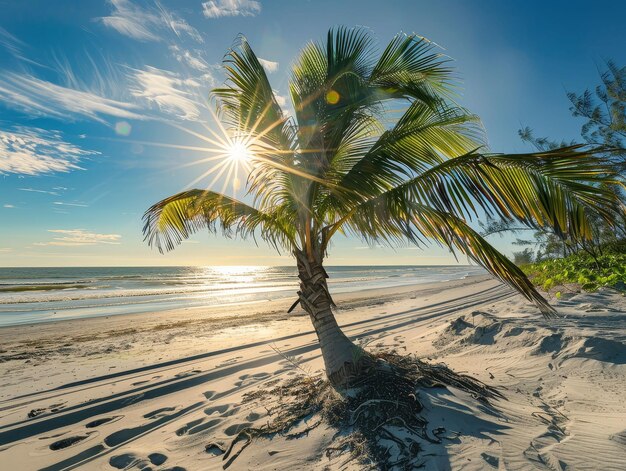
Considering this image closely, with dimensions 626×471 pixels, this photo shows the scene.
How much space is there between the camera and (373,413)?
2766mm

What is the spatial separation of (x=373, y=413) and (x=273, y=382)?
2236 mm

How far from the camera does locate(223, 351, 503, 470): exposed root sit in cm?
236

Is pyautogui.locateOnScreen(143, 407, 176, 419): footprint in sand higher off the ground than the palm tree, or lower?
lower

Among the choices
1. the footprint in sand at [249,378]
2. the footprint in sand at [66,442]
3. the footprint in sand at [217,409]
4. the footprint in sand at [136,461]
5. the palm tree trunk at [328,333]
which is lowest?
the footprint in sand at [249,378]

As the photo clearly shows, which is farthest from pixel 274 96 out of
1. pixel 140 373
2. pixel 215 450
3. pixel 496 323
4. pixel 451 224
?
pixel 496 323

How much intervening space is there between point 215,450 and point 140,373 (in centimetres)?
353

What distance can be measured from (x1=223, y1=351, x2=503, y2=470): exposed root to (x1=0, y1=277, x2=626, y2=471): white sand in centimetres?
11

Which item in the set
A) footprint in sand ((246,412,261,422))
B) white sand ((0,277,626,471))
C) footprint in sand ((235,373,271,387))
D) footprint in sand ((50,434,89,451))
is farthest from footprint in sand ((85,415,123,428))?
footprint in sand ((246,412,261,422))

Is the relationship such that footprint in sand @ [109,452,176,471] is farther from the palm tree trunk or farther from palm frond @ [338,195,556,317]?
palm frond @ [338,195,556,317]

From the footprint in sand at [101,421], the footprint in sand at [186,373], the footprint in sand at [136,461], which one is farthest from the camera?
the footprint in sand at [186,373]

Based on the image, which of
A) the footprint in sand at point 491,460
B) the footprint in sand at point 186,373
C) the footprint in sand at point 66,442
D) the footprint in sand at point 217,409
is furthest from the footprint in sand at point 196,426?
the footprint in sand at point 491,460

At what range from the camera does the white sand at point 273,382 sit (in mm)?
2402

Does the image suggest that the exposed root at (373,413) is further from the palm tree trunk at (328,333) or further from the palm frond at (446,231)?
the palm frond at (446,231)

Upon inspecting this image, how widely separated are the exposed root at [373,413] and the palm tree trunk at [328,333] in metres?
0.15
